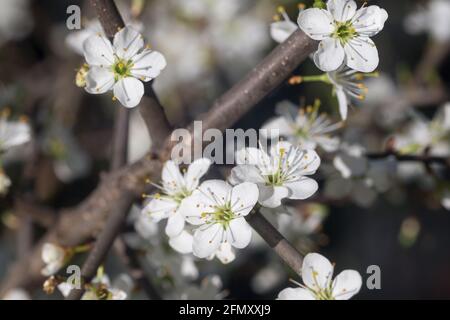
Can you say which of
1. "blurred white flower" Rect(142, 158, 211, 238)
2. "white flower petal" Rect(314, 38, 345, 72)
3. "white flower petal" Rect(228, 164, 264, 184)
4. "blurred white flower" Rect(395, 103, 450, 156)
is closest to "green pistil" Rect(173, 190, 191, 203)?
"blurred white flower" Rect(142, 158, 211, 238)

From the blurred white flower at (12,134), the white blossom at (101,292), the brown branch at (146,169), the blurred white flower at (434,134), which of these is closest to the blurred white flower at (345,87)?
the brown branch at (146,169)

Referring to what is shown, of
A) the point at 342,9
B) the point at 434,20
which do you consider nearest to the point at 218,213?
the point at 342,9

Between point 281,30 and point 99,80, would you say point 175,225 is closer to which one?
point 99,80

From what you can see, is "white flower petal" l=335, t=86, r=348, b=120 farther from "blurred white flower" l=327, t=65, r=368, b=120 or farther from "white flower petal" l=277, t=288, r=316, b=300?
"white flower petal" l=277, t=288, r=316, b=300

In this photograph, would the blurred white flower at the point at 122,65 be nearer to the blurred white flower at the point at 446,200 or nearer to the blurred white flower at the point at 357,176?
the blurred white flower at the point at 357,176
